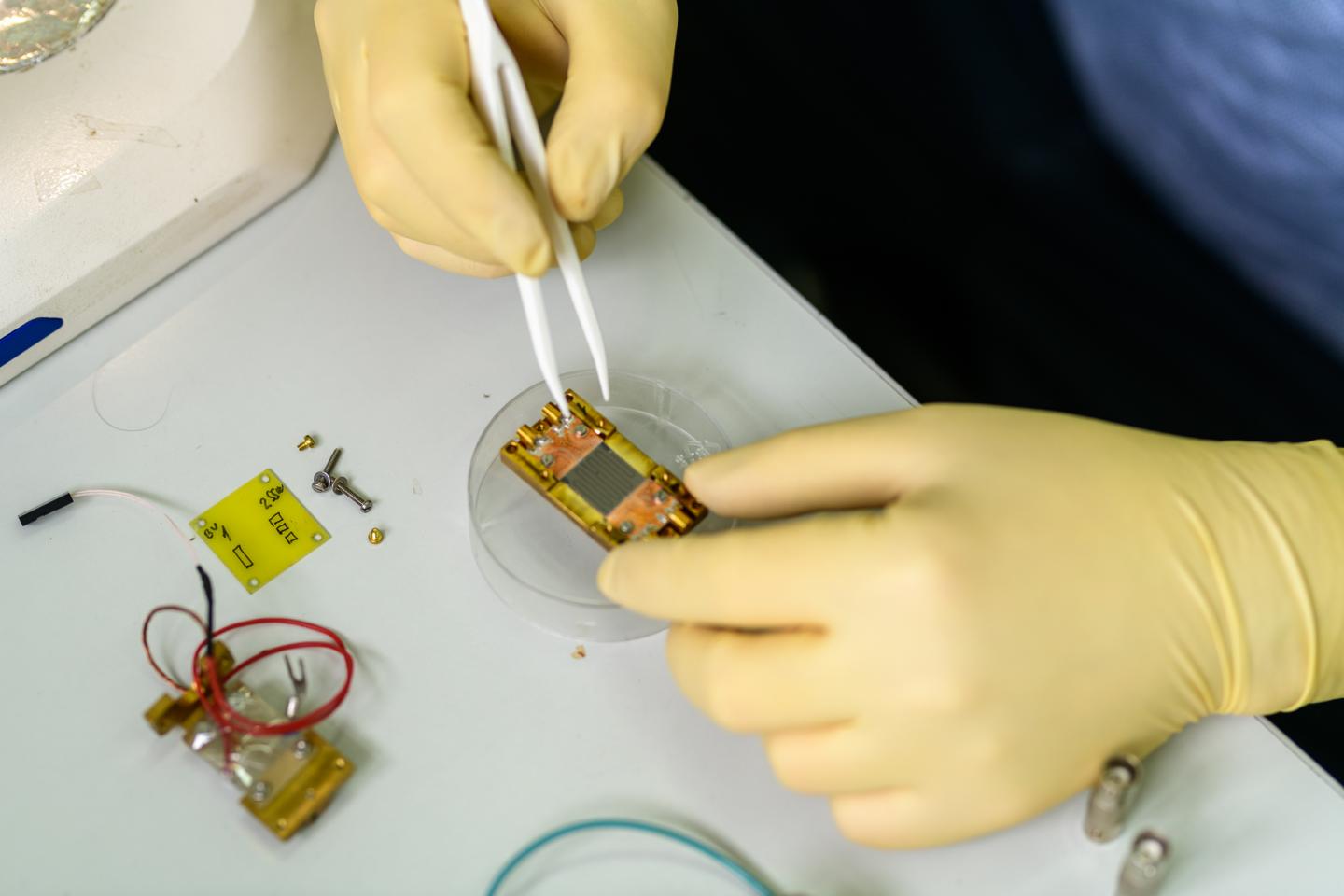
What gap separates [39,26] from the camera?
1.11 m

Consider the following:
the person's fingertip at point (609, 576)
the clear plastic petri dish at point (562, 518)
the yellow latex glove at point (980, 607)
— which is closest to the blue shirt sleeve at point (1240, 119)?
the yellow latex glove at point (980, 607)

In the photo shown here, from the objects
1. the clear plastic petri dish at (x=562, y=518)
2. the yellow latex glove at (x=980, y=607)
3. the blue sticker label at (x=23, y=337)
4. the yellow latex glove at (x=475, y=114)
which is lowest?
the yellow latex glove at (x=980, y=607)

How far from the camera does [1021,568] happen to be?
2.58 feet

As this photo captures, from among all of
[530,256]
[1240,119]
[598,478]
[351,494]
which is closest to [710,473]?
[598,478]

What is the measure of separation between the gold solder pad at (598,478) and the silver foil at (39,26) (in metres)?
0.68

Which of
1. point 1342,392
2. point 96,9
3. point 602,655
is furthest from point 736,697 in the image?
point 96,9

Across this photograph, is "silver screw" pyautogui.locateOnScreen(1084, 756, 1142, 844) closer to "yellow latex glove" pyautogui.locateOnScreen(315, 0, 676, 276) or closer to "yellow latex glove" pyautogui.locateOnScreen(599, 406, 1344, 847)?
"yellow latex glove" pyautogui.locateOnScreen(599, 406, 1344, 847)

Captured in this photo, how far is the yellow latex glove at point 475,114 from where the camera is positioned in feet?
2.84

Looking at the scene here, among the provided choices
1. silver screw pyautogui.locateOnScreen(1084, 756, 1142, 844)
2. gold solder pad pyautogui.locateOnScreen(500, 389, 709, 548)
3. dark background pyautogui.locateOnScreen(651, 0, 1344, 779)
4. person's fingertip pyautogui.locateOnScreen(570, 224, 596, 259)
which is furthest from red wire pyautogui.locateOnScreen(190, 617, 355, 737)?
dark background pyautogui.locateOnScreen(651, 0, 1344, 779)

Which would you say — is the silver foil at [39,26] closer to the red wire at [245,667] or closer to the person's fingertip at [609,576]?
the red wire at [245,667]

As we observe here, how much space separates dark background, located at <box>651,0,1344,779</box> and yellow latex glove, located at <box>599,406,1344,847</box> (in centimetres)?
48

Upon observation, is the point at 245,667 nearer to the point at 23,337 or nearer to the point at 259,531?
the point at 259,531

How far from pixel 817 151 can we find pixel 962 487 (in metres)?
0.96

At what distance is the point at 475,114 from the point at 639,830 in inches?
24.8
